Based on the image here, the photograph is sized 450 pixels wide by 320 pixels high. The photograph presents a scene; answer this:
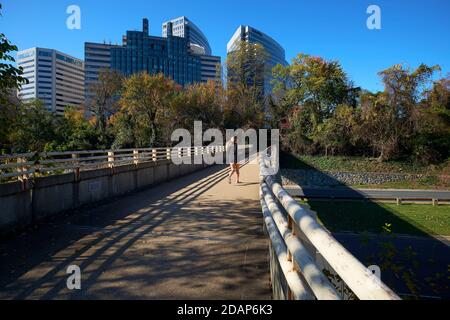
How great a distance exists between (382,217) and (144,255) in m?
24.6

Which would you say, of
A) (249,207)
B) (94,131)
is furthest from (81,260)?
(94,131)

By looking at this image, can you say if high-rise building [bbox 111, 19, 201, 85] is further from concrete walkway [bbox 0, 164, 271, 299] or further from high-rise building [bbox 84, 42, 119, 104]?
concrete walkway [bbox 0, 164, 271, 299]

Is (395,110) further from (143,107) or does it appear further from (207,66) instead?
(207,66)

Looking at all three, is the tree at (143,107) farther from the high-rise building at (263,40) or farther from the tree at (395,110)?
the high-rise building at (263,40)

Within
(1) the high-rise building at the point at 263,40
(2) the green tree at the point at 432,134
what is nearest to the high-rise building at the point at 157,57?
(1) the high-rise building at the point at 263,40

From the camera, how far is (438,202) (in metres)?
33.1

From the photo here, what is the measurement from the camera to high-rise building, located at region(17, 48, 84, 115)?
80.7m

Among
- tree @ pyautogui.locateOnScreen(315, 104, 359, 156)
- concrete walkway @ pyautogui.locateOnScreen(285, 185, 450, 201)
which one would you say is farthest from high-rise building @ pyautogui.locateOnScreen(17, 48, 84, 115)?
concrete walkway @ pyautogui.locateOnScreen(285, 185, 450, 201)

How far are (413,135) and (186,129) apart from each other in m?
29.0

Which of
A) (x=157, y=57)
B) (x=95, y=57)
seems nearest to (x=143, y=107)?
(x=95, y=57)

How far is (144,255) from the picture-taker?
18.5 ft

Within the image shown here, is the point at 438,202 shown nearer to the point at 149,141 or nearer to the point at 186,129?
the point at 186,129

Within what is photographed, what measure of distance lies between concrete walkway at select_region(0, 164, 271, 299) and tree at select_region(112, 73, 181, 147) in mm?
35597

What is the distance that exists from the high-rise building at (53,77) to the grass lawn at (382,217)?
62.1 m
